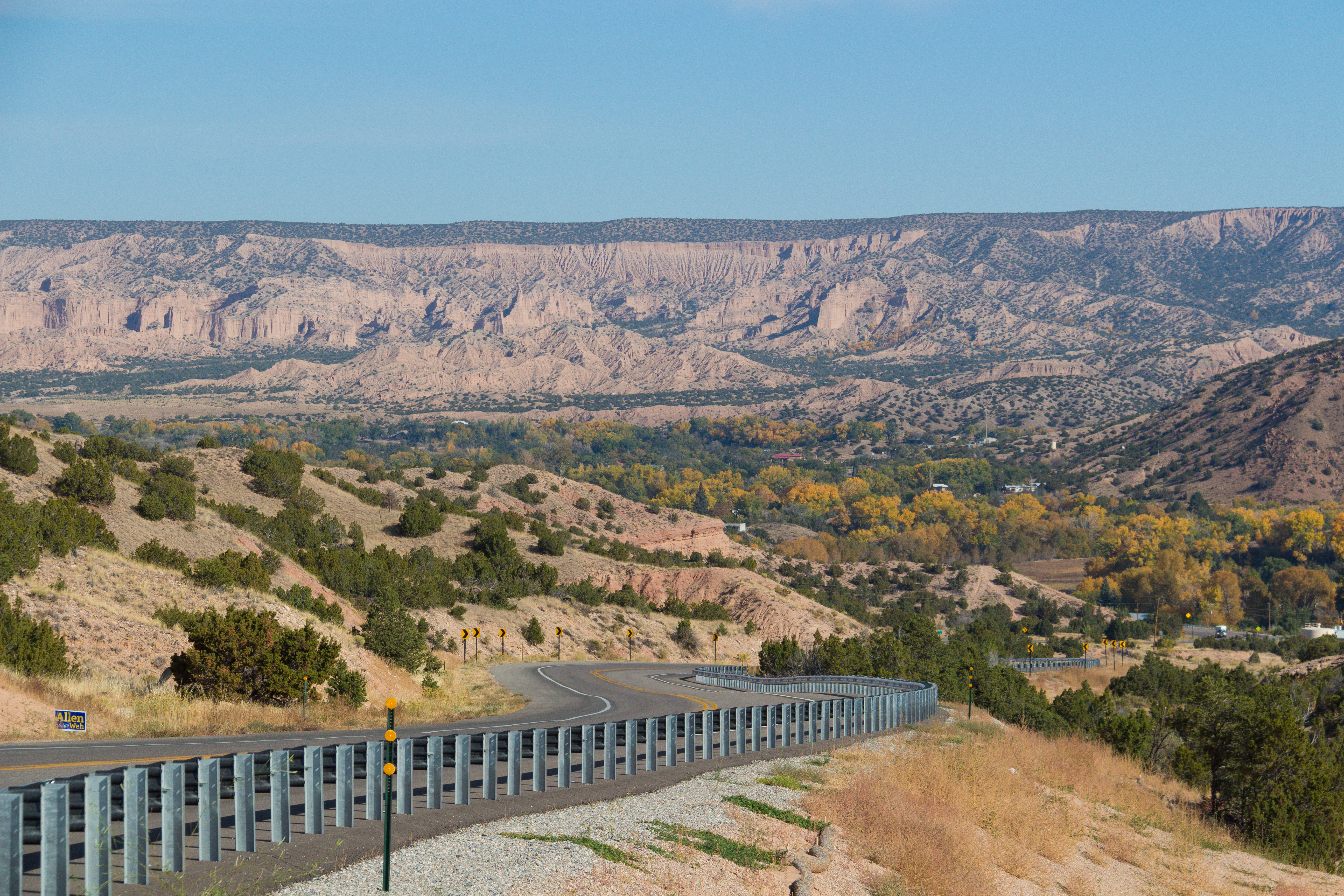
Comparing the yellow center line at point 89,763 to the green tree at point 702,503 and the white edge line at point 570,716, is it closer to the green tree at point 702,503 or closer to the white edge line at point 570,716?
Answer: the white edge line at point 570,716

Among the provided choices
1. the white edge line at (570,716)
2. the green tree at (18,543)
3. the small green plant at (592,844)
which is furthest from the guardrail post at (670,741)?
the green tree at (18,543)

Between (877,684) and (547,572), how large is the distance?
4125 cm

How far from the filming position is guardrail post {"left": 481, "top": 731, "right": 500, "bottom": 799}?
1565cm

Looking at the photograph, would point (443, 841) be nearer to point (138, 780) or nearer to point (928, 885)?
point (138, 780)

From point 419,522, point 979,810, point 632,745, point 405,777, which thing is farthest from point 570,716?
point 419,522

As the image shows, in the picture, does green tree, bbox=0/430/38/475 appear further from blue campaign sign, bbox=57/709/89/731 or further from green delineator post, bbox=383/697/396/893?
green delineator post, bbox=383/697/396/893

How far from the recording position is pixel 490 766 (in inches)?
619

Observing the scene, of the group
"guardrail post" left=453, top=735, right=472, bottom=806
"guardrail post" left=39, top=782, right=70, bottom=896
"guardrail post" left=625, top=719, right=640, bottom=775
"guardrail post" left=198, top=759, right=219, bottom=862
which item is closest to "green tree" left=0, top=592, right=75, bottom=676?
"guardrail post" left=625, top=719, right=640, bottom=775

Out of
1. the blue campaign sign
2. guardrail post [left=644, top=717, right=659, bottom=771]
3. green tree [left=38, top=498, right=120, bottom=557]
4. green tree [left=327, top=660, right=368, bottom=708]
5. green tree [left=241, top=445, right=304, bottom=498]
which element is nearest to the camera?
the blue campaign sign

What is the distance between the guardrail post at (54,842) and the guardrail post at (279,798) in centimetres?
239

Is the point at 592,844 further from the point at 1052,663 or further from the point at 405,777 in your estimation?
the point at 1052,663

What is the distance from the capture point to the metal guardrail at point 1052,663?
8181cm

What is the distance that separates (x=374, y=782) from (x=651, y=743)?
633 cm

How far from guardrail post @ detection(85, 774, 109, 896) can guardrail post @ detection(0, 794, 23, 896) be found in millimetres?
497
